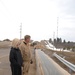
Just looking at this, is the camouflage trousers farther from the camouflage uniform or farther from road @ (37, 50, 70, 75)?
road @ (37, 50, 70, 75)

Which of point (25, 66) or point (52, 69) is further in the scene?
point (25, 66)

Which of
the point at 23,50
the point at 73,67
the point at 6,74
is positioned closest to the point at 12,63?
the point at 23,50

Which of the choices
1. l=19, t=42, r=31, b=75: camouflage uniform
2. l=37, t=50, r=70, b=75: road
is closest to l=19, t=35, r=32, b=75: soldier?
l=19, t=42, r=31, b=75: camouflage uniform

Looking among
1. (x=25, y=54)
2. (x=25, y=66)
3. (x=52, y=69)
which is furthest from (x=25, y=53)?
(x=52, y=69)

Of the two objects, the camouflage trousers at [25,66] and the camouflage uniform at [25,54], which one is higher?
the camouflage uniform at [25,54]

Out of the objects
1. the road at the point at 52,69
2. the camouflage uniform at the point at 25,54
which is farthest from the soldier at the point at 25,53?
the road at the point at 52,69

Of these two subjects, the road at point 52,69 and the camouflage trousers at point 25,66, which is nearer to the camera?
the road at point 52,69

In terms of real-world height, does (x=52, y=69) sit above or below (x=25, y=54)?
below

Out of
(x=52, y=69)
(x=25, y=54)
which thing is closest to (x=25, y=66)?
(x=25, y=54)

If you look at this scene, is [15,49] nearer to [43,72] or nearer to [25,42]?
[25,42]

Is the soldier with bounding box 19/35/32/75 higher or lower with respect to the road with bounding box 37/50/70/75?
higher

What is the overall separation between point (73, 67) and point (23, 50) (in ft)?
22.3

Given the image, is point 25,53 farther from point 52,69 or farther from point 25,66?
point 52,69

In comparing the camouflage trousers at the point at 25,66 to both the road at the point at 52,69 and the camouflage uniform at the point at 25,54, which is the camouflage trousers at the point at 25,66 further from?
the road at the point at 52,69
